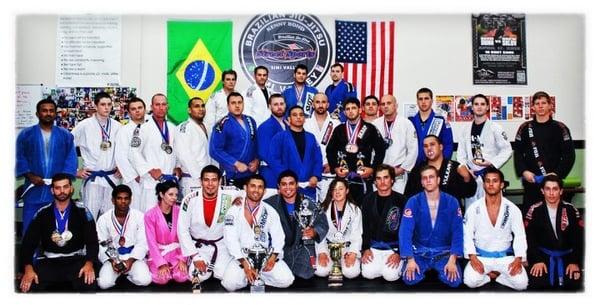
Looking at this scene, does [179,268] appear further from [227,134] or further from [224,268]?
[227,134]

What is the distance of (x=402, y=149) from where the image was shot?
600 centimetres

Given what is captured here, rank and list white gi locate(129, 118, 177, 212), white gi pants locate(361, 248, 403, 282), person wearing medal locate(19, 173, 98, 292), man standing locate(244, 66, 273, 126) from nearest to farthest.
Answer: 1. person wearing medal locate(19, 173, 98, 292)
2. white gi pants locate(361, 248, 403, 282)
3. white gi locate(129, 118, 177, 212)
4. man standing locate(244, 66, 273, 126)

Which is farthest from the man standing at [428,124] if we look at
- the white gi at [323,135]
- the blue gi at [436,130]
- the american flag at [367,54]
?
the white gi at [323,135]

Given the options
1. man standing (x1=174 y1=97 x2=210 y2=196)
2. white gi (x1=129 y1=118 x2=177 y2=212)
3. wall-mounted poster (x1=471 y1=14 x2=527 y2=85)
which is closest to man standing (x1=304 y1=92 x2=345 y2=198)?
man standing (x1=174 y1=97 x2=210 y2=196)

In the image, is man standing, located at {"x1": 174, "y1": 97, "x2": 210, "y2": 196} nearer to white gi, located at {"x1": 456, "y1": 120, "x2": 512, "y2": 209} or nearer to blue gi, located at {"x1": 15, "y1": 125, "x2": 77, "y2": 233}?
blue gi, located at {"x1": 15, "y1": 125, "x2": 77, "y2": 233}

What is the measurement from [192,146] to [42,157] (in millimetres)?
1282

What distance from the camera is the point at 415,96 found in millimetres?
6066

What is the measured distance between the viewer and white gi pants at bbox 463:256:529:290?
5.73 metres

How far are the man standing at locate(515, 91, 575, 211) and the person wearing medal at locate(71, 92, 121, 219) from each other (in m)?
3.53

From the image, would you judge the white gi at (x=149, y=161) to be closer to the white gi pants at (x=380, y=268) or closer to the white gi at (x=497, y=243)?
the white gi pants at (x=380, y=268)

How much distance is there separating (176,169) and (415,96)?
218 cm

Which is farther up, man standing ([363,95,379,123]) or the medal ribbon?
man standing ([363,95,379,123])

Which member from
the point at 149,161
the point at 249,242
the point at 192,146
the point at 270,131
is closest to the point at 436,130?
the point at 270,131

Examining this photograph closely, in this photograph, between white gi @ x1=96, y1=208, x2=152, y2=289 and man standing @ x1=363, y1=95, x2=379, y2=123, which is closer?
white gi @ x1=96, y1=208, x2=152, y2=289
